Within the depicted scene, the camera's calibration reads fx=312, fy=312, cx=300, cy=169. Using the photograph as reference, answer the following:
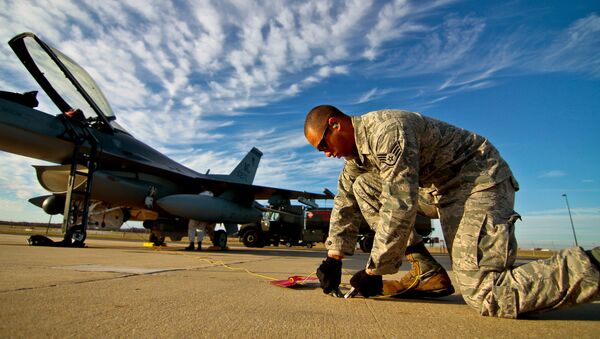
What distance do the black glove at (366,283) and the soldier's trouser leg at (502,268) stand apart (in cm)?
46

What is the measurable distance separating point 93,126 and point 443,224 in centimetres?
940

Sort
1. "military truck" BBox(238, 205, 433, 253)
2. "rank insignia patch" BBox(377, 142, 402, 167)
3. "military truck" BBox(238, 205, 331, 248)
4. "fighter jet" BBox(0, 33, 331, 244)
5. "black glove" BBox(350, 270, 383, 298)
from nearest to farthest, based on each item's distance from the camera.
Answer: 1. "rank insignia patch" BBox(377, 142, 402, 167)
2. "black glove" BBox(350, 270, 383, 298)
3. "fighter jet" BBox(0, 33, 331, 244)
4. "military truck" BBox(238, 205, 433, 253)
5. "military truck" BBox(238, 205, 331, 248)

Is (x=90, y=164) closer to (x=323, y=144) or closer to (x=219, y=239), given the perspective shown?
(x=219, y=239)

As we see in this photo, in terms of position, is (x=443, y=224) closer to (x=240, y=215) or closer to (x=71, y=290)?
(x=71, y=290)

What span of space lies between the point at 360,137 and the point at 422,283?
106cm

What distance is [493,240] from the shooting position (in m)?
1.67

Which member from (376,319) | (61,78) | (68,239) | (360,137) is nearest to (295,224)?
(68,239)

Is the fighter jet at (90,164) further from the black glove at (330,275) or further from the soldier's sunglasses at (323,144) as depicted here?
the black glove at (330,275)

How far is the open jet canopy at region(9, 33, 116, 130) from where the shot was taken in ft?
21.9

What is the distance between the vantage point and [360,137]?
1976mm

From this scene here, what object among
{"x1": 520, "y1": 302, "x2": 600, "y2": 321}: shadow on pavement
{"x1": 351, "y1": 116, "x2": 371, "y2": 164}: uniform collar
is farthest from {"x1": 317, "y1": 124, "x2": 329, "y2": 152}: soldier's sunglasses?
{"x1": 520, "y1": 302, "x2": 600, "y2": 321}: shadow on pavement

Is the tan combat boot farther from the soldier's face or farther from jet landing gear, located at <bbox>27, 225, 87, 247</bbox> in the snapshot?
jet landing gear, located at <bbox>27, 225, 87, 247</bbox>

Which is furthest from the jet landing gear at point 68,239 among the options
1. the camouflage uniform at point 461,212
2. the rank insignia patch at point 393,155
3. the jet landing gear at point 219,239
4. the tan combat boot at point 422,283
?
the rank insignia patch at point 393,155

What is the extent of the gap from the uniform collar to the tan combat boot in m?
0.81
